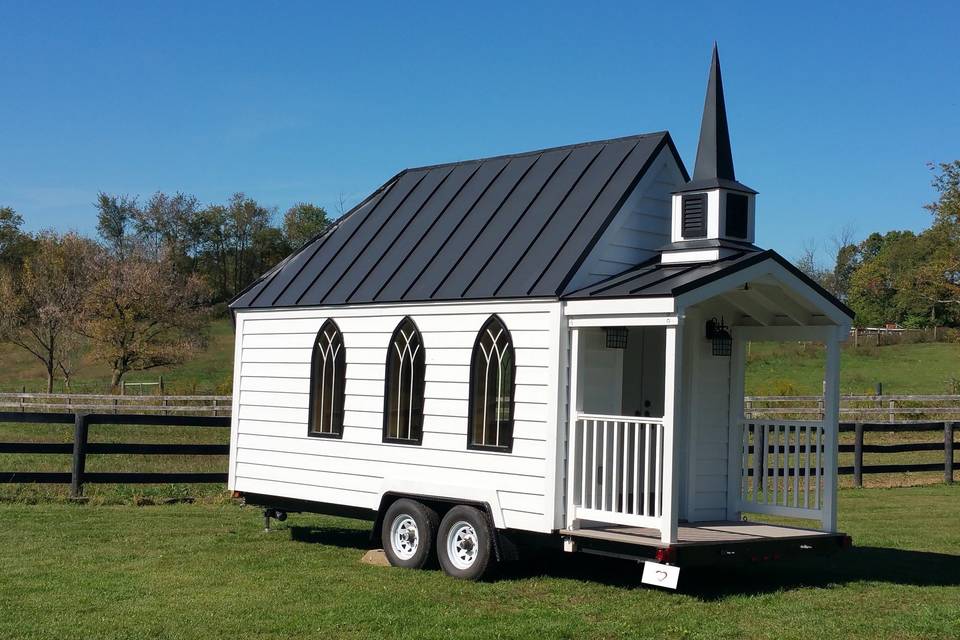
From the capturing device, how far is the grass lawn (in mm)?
9016

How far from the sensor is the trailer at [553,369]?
10852 mm

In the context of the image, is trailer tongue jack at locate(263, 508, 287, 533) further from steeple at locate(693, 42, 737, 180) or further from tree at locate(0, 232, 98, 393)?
tree at locate(0, 232, 98, 393)

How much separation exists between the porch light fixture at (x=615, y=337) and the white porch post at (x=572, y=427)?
25.8 inches

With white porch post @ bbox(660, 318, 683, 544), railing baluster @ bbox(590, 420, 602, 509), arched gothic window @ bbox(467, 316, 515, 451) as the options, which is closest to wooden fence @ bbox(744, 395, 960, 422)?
railing baluster @ bbox(590, 420, 602, 509)

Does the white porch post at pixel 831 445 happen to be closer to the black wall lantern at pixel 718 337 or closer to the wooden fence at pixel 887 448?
the black wall lantern at pixel 718 337

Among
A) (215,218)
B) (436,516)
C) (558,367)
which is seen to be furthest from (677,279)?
(215,218)

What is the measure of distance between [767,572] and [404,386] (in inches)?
179

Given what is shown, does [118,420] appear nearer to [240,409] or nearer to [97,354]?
[240,409]

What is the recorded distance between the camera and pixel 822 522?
1181 cm

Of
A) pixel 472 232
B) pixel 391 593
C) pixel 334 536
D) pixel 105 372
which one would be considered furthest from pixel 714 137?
pixel 105 372

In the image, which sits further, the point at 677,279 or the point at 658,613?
the point at 677,279

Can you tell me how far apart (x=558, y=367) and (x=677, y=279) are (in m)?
1.44

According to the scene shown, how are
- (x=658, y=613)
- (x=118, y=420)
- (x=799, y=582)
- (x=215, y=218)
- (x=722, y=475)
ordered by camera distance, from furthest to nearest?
(x=215, y=218)
(x=118, y=420)
(x=722, y=475)
(x=799, y=582)
(x=658, y=613)

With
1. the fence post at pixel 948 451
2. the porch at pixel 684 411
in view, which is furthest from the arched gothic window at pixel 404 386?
the fence post at pixel 948 451
